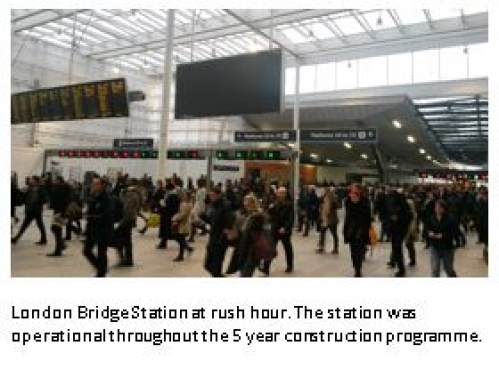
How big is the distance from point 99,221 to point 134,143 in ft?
38.5

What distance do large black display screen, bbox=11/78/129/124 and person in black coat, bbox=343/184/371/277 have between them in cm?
603

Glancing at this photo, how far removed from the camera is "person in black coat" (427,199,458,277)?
5824 mm

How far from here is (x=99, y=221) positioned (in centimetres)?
604

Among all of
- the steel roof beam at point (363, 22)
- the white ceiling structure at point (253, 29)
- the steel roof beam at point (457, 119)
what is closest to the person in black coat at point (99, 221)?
the white ceiling structure at point (253, 29)

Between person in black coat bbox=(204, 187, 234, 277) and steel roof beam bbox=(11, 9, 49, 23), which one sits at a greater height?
steel roof beam bbox=(11, 9, 49, 23)

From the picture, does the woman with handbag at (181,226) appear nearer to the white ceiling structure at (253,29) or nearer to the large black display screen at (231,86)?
the large black display screen at (231,86)

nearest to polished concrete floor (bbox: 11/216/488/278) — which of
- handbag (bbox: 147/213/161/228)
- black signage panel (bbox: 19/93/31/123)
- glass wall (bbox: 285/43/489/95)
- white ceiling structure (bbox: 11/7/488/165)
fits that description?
handbag (bbox: 147/213/161/228)

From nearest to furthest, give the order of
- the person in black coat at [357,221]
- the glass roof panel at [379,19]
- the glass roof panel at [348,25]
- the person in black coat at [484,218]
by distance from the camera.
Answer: the person in black coat at [357,221], the person in black coat at [484,218], the glass roof panel at [379,19], the glass roof panel at [348,25]

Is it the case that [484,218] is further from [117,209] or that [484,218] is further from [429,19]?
[429,19]

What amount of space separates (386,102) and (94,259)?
16697mm

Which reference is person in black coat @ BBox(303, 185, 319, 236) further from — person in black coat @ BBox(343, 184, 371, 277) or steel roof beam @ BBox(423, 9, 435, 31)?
steel roof beam @ BBox(423, 9, 435, 31)

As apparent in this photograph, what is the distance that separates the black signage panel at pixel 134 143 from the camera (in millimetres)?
16609

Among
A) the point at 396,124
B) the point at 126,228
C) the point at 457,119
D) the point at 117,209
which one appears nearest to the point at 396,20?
the point at 396,124

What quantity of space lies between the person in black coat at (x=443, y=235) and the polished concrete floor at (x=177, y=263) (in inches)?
63.9
